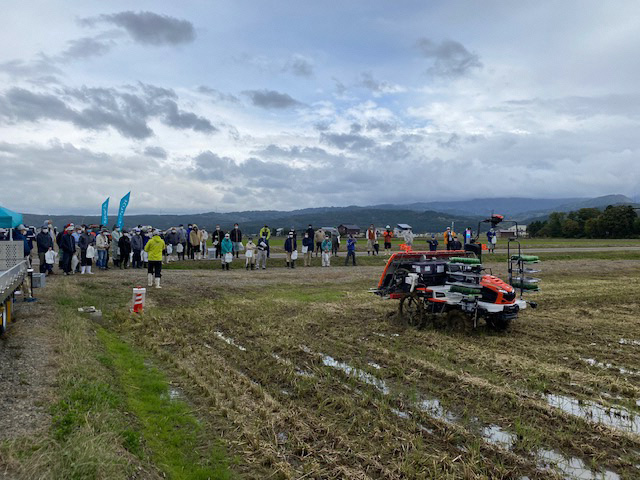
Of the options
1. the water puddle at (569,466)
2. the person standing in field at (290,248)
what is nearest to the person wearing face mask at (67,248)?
the person standing in field at (290,248)

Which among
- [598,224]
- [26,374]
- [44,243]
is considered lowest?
[26,374]

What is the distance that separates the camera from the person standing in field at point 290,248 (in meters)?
24.5

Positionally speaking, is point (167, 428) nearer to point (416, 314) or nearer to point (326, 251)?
point (416, 314)

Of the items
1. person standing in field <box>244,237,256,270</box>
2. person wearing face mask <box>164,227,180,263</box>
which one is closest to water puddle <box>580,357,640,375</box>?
person standing in field <box>244,237,256,270</box>

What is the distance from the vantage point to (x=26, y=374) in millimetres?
7227

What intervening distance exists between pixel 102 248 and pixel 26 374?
49.6 ft

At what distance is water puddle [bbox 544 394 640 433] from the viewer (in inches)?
242

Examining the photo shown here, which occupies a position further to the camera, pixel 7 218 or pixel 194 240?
pixel 194 240

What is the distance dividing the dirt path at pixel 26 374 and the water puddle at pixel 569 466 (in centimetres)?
557

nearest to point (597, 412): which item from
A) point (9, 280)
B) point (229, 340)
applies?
point (229, 340)

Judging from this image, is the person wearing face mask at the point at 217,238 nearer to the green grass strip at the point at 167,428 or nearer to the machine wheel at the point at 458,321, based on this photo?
the machine wheel at the point at 458,321

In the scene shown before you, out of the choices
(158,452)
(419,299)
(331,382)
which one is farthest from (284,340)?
(158,452)

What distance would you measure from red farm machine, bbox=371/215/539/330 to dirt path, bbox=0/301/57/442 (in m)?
8.02

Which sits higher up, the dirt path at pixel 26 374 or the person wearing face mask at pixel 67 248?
the person wearing face mask at pixel 67 248
